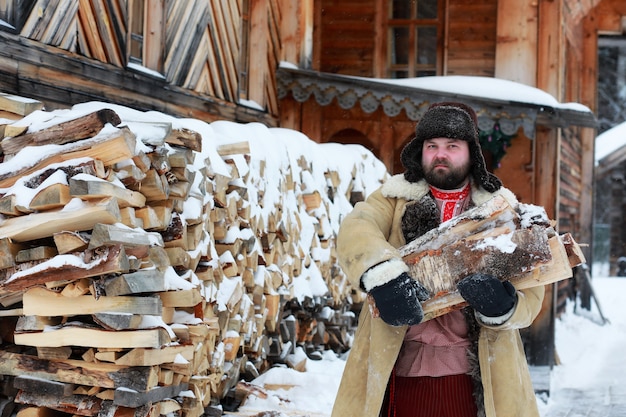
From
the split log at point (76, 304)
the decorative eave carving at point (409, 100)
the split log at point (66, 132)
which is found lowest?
the split log at point (76, 304)

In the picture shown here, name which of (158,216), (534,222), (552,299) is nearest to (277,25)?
(552,299)

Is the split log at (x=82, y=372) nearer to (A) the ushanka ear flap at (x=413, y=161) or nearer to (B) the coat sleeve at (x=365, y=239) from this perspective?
(B) the coat sleeve at (x=365, y=239)

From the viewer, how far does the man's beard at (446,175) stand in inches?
119

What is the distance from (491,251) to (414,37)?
29.2 feet

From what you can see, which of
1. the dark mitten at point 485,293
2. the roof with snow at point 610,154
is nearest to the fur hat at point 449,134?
the dark mitten at point 485,293

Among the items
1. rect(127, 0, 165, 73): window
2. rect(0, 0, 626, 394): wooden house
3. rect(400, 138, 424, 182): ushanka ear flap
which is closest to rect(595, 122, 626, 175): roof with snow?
rect(0, 0, 626, 394): wooden house

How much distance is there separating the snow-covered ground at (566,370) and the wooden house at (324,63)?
2.39ft

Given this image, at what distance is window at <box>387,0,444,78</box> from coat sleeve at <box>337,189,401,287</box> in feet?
27.3

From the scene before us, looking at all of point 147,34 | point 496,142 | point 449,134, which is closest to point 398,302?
point 449,134

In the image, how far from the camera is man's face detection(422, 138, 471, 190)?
3.03 metres

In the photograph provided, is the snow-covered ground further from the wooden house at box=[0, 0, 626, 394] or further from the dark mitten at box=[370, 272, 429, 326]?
the dark mitten at box=[370, 272, 429, 326]

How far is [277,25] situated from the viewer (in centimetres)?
996

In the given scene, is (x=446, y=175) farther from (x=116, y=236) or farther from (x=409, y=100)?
(x=409, y=100)

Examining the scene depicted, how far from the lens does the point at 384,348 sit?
2908mm
